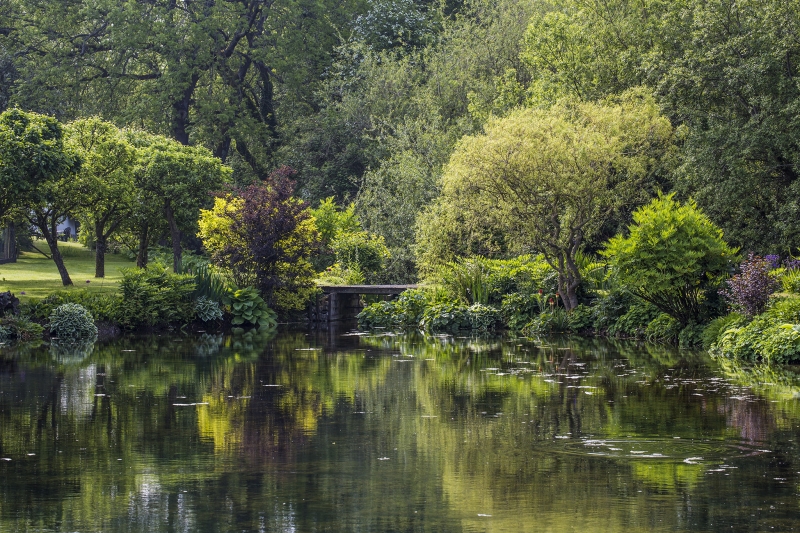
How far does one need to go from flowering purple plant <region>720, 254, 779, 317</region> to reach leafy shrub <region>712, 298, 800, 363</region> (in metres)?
0.36

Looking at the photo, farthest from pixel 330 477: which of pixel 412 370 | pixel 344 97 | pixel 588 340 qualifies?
pixel 344 97

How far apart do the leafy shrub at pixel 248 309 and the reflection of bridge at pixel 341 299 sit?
9.72ft

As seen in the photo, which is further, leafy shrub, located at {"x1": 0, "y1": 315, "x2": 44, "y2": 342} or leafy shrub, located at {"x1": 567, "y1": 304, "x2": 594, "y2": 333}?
leafy shrub, located at {"x1": 567, "y1": 304, "x2": 594, "y2": 333}

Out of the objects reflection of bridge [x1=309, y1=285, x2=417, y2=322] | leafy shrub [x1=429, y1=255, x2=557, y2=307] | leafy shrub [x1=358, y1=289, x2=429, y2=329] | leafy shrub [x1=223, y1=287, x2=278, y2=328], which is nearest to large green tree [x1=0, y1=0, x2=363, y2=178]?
reflection of bridge [x1=309, y1=285, x2=417, y2=322]

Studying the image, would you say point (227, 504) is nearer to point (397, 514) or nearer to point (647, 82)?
point (397, 514)

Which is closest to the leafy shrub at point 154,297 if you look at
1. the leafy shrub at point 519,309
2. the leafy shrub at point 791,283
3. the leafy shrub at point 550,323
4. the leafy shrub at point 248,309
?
the leafy shrub at point 248,309

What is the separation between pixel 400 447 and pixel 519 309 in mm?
18398

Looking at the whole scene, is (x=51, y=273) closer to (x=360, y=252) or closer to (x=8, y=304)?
(x=360, y=252)

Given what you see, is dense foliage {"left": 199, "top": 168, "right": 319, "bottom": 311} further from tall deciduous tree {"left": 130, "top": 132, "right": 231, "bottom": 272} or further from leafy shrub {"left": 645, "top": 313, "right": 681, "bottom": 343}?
leafy shrub {"left": 645, "top": 313, "right": 681, "bottom": 343}

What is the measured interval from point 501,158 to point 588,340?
500 cm

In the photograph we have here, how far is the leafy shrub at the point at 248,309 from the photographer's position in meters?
31.6

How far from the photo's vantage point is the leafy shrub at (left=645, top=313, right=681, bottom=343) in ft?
80.4

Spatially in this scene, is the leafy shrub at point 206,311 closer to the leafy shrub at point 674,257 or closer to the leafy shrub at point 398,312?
the leafy shrub at point 398,312

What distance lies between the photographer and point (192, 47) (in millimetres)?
48625
